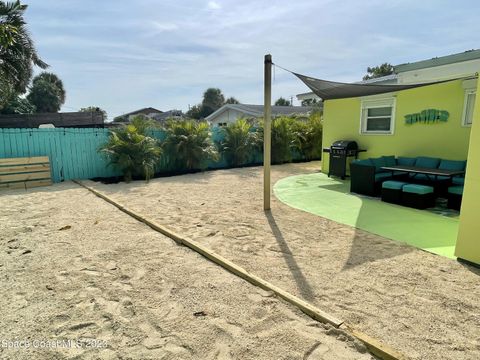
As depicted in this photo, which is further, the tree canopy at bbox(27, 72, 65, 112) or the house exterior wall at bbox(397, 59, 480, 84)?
the tree canopy at bbox(27, 72, 65, 112)

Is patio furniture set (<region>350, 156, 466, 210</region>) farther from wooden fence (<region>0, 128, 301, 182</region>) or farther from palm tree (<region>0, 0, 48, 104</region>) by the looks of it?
palm tree (<region>0, 0, 48, 104</region>)

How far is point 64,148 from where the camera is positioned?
8680mm

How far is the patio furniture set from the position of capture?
17.6ft

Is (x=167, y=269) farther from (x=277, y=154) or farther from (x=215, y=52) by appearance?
(x=215, y=52)

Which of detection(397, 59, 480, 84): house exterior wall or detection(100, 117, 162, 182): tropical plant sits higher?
detection(397, 59, 480, 84): house exterior wall

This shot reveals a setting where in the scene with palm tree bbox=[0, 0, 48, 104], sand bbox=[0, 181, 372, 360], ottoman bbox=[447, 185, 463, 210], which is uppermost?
Answer: palm tree bbox=[0, 0, 48, 104]

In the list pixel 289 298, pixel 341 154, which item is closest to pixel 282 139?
pixel 341 154

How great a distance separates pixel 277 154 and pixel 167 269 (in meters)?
9.90

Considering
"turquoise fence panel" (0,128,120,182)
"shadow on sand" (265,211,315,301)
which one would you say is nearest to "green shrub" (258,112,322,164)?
"turquoise fence panel" (0,128,120,182)

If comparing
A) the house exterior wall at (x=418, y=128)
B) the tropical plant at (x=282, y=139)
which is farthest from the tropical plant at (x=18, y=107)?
the house exterior wall at (x=418, y=128)

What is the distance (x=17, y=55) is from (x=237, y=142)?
30.2 ft

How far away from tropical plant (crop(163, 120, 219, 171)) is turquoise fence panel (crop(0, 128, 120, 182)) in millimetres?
2014

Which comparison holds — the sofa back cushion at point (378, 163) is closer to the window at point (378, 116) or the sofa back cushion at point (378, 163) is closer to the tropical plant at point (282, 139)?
the window at point (378, 116)

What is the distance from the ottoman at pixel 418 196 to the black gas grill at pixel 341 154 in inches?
123
